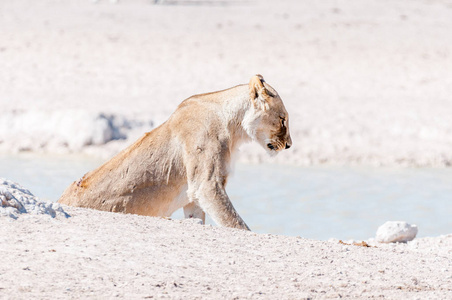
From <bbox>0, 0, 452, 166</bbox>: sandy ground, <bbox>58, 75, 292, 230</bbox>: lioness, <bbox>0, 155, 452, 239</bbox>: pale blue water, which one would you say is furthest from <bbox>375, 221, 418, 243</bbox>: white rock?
<bbox>0, 0, 452, 166</bbox>: sandy ground

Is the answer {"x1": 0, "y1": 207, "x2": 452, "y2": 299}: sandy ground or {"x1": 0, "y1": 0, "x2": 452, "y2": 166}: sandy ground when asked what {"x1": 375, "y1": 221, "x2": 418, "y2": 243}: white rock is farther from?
{"x1": 0, "y1": 0, "x2": 452, "y2": 166}: sandy ground

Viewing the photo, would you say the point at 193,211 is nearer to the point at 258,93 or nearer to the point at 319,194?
the point at 258,93

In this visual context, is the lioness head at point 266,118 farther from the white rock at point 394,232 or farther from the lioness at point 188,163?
the white rock at point 394,232

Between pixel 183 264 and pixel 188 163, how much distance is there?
5.66 ft

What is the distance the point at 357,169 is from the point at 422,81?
14.8 feet

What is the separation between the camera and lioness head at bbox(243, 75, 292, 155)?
22.6ft

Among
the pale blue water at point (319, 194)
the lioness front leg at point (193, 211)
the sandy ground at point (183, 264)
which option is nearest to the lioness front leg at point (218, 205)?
the lioness front leg at point (193, 211)

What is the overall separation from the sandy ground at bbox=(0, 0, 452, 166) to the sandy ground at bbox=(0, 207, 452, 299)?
959cm

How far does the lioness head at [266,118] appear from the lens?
22.6 feet

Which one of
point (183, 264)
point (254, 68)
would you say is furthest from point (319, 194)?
point (183, 264)

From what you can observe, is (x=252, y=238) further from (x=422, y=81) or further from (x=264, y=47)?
(x=264, y=47)

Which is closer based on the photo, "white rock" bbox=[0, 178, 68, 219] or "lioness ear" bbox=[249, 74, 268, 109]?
"white rock" bbox=[0, 178, 68, 219]

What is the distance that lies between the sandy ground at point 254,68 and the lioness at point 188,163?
8374 mm

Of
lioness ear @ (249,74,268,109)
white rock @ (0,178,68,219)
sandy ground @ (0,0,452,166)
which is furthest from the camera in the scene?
sandy ground @ (0,0,452,166)
